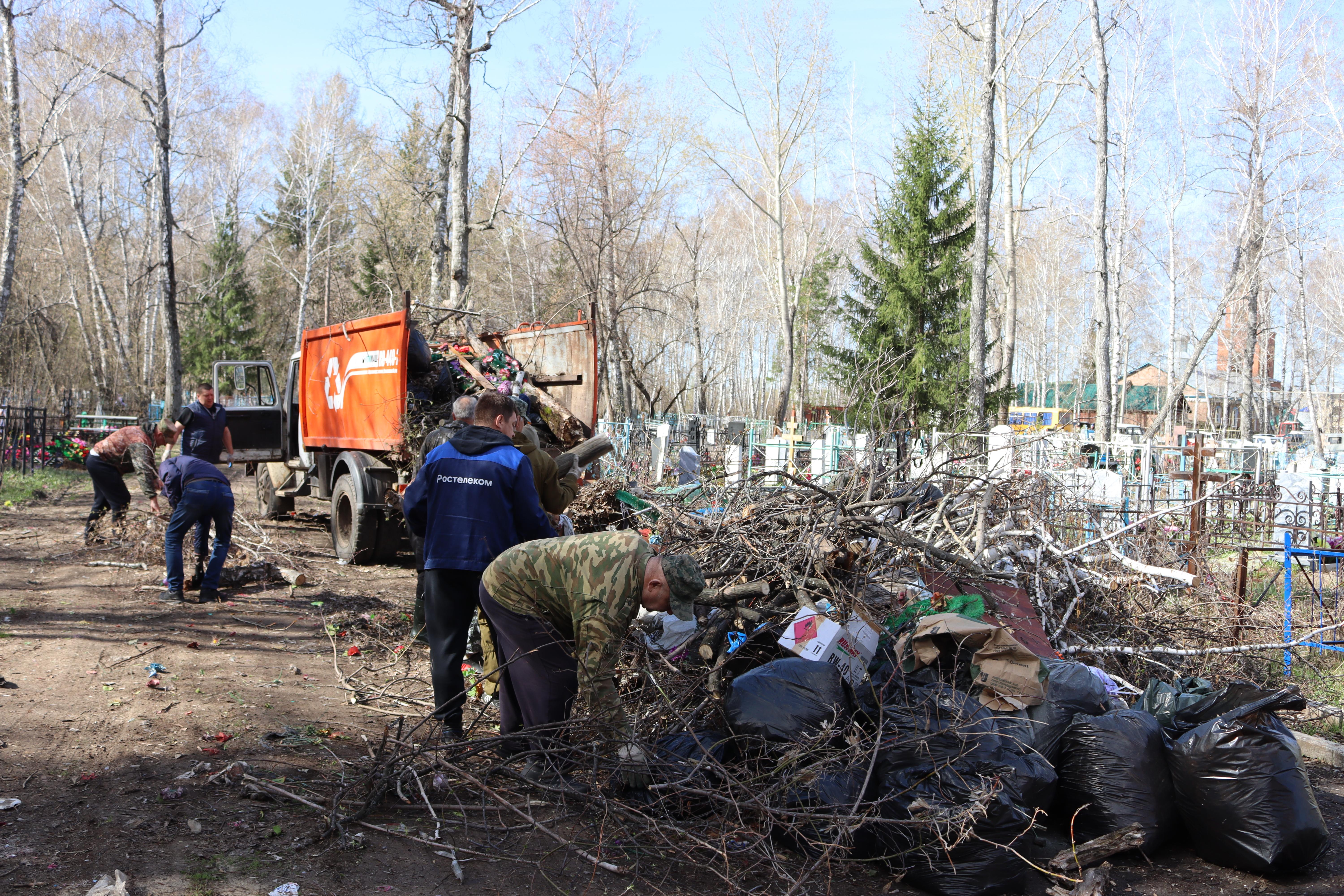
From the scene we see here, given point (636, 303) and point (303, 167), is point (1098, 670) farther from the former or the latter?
point (303, 167)

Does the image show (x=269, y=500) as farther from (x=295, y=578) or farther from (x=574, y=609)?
(x=574, y=609)

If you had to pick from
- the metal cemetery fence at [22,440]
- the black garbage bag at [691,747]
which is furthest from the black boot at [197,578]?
the metal cemetery fence at [22,440]

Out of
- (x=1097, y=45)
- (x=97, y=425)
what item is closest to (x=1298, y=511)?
(x=1097, y=45)

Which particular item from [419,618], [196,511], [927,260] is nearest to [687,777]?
[419,618]

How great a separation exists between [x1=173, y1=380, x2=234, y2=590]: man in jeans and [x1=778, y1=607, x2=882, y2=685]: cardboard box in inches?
193

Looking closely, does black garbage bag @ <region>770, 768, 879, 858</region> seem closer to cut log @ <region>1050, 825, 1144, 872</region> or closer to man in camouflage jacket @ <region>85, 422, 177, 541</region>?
cut log @ <region>1050, 825, 1144, 872</region>

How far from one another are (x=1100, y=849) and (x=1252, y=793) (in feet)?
1.93

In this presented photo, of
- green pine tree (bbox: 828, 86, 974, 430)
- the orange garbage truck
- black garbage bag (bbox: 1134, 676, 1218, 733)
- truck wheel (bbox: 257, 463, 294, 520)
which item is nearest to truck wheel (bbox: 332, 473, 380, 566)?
the orange garbage truck

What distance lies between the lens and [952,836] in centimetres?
308

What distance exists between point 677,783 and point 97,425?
76.7 feet

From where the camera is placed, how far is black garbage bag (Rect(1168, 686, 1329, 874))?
10.7ft

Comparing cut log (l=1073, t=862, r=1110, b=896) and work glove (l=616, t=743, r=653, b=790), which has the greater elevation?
work glove (l=616, t=743, r=653, b=790)

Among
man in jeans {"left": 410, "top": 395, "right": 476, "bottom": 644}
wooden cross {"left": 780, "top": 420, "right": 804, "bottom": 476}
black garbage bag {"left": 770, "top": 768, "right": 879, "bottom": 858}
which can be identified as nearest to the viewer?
black garbage bag {"left": 770, "top": 768, "right": 879, "bottom": 858}

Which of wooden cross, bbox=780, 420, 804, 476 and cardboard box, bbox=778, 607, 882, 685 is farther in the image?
wooden cross, bbox=780, 420, 804, 476
